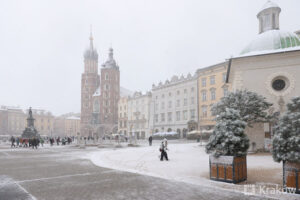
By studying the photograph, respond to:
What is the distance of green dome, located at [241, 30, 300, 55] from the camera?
19469mm

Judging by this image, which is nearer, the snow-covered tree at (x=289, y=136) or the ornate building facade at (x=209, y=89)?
the snow-covered tree at (x=289, y=136)

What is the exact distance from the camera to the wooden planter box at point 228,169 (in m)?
7.91

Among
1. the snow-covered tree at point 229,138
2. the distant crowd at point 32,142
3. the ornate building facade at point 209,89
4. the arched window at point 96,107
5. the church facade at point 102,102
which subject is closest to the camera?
the snow-covered tree at point 229,138

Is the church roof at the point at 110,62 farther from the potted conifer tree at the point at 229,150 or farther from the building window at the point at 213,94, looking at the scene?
the potted conifer tree at the point at 229,150

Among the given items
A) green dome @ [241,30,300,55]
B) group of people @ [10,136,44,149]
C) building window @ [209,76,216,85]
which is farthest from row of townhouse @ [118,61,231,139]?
group of people @ [10,136,44,149]

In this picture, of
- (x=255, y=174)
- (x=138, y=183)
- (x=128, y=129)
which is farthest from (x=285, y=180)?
(x=128, y=129)

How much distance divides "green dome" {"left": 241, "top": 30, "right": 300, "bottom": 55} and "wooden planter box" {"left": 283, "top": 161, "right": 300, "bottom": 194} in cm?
1519

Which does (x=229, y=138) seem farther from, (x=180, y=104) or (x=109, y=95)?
(x=109, y=95)

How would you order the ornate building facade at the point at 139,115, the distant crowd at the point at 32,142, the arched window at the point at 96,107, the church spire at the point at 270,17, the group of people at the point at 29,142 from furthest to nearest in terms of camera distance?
the arched window at the point at 96,107 < the ornate building facade at the point at 139,115 < the distant crowd at the point at 32,142 < the group of people at the point at 29,142 < the church spire at the point at 270,17

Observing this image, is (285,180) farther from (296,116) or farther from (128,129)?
(128,129)

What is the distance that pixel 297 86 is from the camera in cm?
1786

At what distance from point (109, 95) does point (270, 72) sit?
75.5m

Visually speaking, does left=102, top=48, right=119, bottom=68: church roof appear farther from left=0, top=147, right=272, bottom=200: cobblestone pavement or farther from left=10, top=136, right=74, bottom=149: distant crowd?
left=0, top=147, right=272, bottom=200: cobblestone pavement

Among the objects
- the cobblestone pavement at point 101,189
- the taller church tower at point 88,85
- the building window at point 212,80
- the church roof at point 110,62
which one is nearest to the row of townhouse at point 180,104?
the building window at point 212,80
